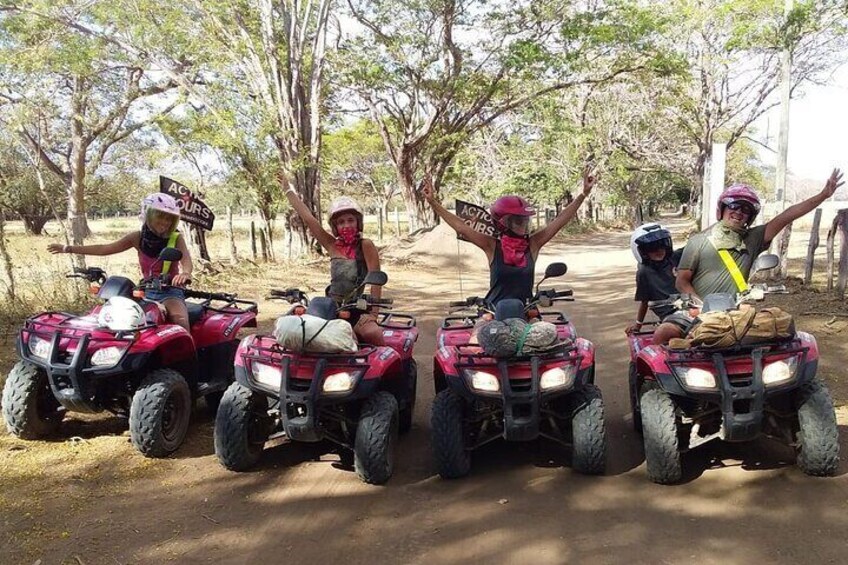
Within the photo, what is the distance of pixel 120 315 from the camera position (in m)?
4.79

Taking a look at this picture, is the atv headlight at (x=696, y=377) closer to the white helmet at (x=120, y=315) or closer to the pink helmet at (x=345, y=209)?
the pink helmet at (x=345, y=209)

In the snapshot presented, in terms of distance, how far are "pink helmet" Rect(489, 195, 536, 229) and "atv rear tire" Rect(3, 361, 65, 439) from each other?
3.55 meters

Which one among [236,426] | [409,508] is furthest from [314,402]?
[409,508]

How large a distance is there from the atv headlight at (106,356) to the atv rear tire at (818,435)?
14.6 ft

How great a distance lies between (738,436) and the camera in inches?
160

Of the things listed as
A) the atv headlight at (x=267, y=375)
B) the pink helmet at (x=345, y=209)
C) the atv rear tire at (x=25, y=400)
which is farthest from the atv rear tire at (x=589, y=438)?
the atv rear tire at (x=25, y=400)

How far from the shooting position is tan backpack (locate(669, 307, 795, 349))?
4.04 m

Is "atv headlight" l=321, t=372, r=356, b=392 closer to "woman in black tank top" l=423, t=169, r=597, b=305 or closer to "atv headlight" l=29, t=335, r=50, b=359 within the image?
"woman in black tank top" l=423, t=169, r=597, b=305

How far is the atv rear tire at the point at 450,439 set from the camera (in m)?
4.44

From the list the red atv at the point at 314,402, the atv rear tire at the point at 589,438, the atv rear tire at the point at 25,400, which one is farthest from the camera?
the atv rear tire at the point at 25,400

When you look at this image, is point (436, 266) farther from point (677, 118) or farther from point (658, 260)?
point (677, 118)

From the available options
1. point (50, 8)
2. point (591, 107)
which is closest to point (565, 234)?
point (591, 107)

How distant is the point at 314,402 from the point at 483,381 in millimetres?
1068

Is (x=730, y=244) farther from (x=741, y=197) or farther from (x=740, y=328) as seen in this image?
(x=740, y=328)
